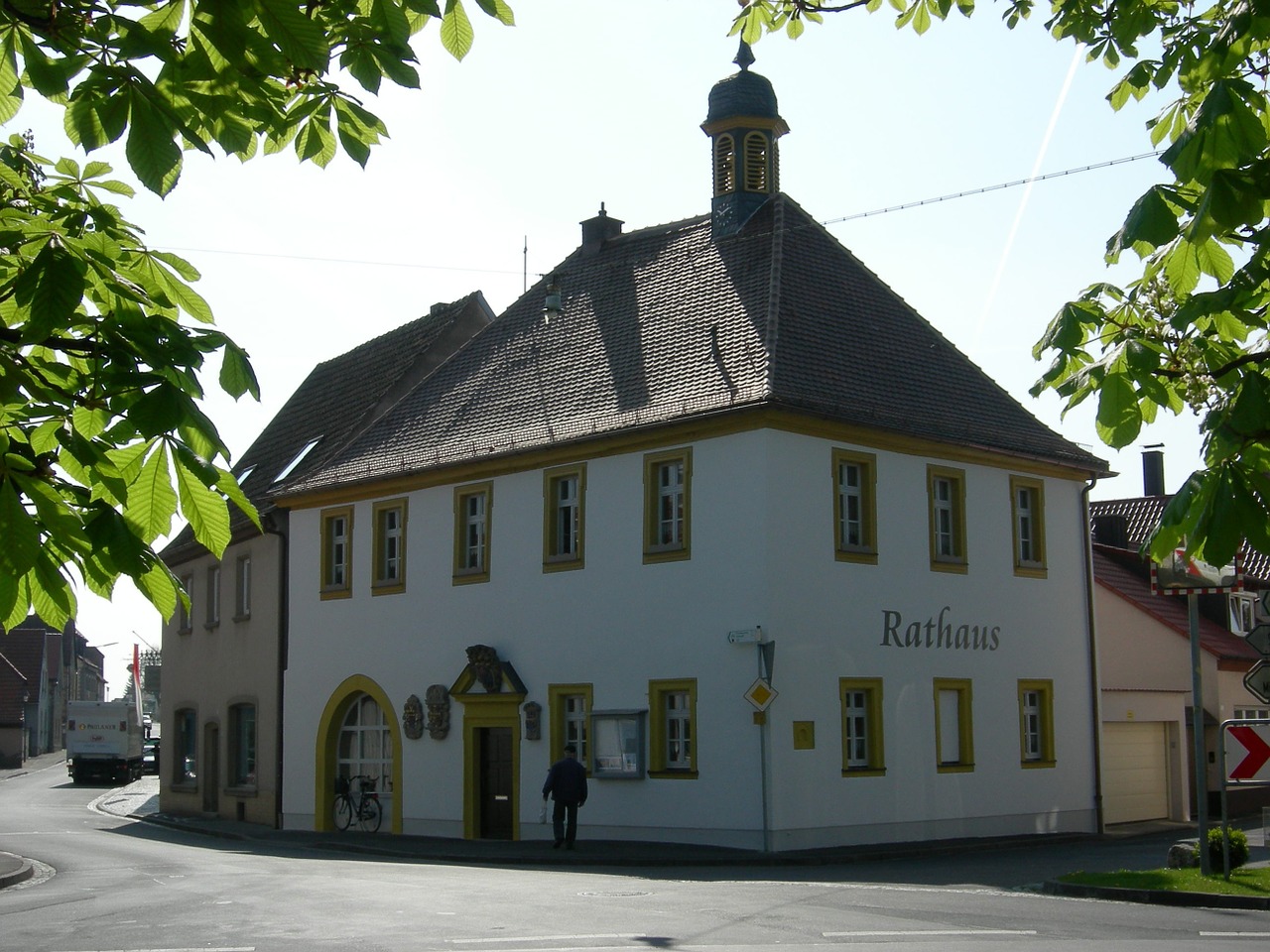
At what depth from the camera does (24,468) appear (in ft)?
11.8

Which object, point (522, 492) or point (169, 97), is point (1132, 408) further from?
point (522, 492)

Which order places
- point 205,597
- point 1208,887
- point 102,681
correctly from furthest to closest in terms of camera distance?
point 102,681, point 205,597, point 1208,887

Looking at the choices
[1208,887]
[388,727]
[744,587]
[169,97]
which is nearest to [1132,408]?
[169,97]

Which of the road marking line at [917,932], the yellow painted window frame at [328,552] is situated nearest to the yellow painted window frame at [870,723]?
the yellow painted window frame at [328,552]

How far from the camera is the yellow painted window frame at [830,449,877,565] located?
955 inches

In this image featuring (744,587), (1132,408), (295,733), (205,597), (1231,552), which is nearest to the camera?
(1231,552)

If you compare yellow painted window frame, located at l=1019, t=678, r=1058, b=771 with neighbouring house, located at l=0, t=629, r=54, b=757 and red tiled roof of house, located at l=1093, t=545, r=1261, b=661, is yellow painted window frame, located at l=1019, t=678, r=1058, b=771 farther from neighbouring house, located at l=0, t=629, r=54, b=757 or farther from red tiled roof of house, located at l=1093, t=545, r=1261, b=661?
neighbouring house, located at l=0, t=629, r=54, b=757

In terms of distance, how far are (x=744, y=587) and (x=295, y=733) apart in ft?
41.4

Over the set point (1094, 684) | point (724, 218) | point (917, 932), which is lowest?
point (917, 932)

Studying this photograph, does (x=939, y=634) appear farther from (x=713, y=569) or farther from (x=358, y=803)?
(x=358, y=803)

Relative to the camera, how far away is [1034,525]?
2819 cm

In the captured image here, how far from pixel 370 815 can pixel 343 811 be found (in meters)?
0.99

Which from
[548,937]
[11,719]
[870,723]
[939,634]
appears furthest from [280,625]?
[11,719]

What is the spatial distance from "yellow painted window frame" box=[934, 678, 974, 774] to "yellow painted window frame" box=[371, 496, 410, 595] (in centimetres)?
1013
